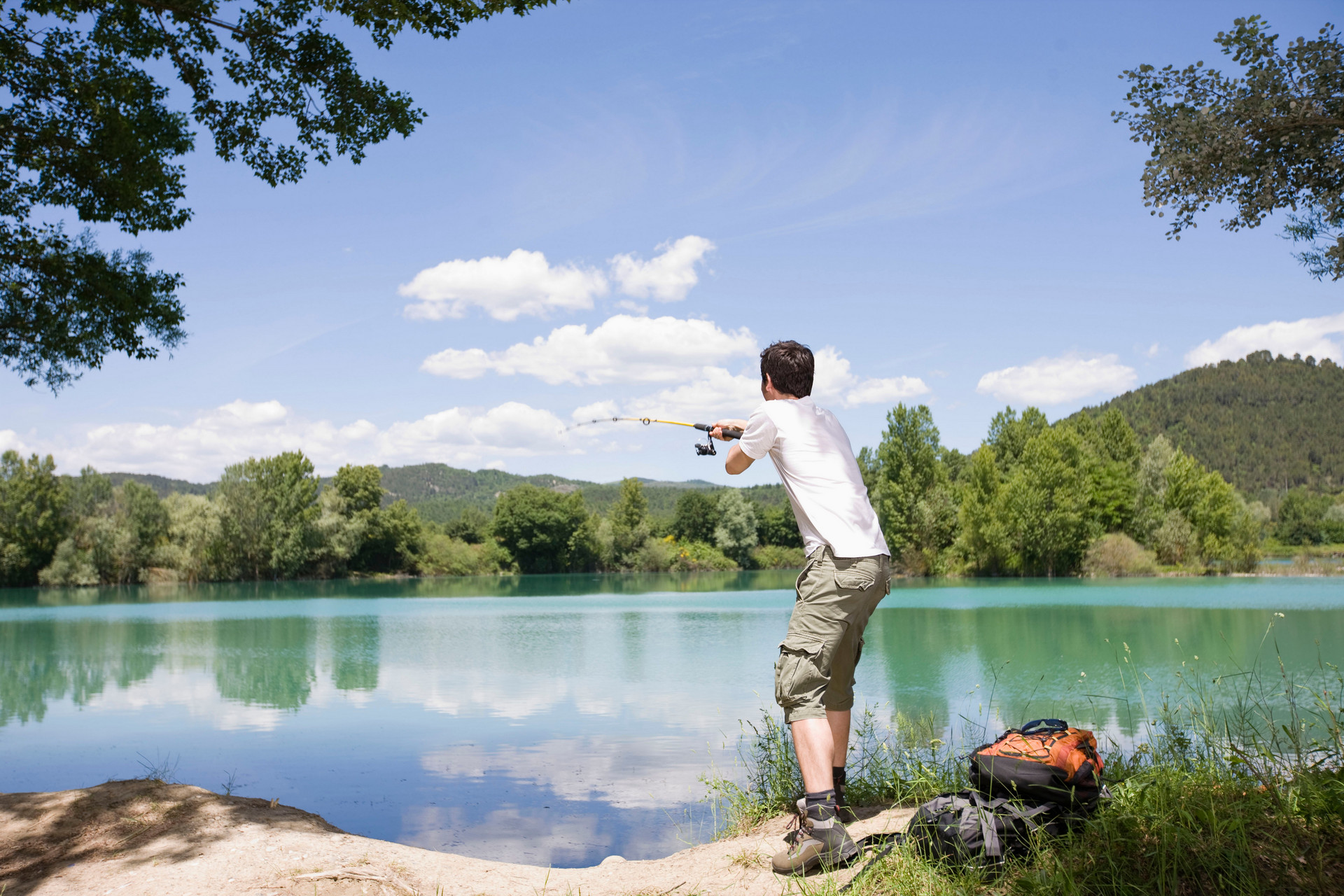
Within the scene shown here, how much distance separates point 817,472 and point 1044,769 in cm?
136

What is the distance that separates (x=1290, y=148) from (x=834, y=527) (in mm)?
5326

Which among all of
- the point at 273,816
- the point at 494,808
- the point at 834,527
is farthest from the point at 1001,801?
the point at 494,808

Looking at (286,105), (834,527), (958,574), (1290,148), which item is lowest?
(958,574)

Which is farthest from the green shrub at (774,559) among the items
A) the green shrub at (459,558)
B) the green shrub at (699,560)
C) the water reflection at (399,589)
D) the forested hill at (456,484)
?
the forested hill at (456,484)

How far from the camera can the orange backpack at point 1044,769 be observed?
296cm

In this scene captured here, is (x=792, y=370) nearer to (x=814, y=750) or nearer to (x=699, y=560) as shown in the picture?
(x=814, y=750)

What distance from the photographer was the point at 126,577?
1997 inches

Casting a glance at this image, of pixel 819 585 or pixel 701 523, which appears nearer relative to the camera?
pixel 819 585

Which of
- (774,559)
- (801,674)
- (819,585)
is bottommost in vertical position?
(774,559)

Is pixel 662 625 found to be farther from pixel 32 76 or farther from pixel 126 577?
pixel 126 577

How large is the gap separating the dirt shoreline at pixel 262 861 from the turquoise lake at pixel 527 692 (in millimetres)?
1363

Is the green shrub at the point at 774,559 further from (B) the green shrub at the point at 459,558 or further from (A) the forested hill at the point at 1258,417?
(A) the forested hill at the point at 1258,417

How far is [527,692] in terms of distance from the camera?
11.1 metres

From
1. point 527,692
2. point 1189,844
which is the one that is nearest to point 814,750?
point 1189,844
